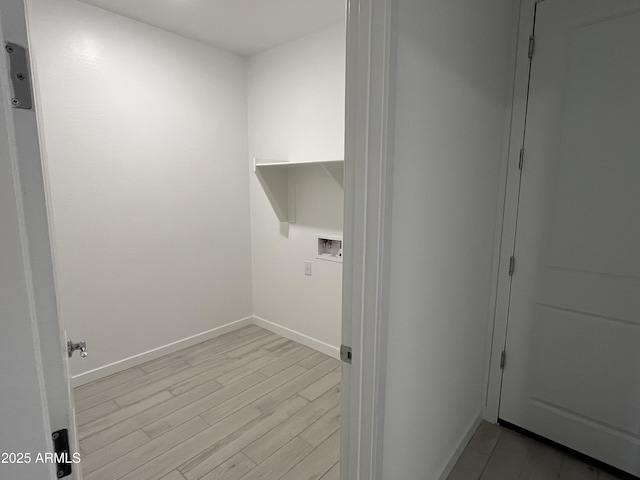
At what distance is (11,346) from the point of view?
42cm

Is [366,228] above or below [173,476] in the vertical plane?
above

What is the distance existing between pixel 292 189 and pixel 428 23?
6.84 feet

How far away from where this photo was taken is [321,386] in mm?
2494

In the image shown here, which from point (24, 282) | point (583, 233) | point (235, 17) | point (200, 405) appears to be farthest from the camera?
point (235, 17)

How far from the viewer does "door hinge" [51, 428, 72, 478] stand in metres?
0.51

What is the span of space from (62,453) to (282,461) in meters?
1.56

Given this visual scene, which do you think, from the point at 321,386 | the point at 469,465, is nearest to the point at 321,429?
the point at 321,386

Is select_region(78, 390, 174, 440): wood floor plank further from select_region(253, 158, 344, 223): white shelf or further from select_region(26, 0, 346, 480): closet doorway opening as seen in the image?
select_region(253, 158, 344, 223): white shelf

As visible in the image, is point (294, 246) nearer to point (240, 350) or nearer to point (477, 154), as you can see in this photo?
point (240, 350)

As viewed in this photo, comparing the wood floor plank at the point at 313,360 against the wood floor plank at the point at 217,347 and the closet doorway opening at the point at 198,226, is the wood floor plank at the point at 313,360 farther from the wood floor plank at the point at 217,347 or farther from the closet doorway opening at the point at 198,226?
the wood floor plank at the point at 217,347

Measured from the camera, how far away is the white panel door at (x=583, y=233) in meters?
1.56

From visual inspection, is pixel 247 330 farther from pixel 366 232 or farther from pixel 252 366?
pixel 366 232

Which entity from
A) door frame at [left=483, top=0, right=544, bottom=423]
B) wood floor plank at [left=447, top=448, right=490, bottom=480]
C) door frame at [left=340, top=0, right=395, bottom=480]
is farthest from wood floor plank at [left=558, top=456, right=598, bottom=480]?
door frame at [left=340, top=0, right=395, bottom=480]

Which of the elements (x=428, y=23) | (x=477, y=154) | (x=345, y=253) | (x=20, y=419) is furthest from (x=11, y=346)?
(x=477, y=154)
